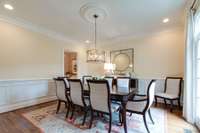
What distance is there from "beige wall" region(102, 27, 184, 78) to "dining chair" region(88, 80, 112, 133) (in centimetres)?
291

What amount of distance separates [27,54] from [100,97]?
310 cm

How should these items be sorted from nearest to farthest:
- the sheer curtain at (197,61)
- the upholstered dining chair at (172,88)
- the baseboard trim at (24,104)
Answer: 1. the sheer curtain at (197,61)
2. the baseboard trim at (24,104)
3. the upholstered dining chair at (172,88)

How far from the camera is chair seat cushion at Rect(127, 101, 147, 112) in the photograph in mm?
2336

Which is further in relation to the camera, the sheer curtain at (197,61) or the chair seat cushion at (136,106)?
the sheer curtain at (197,61)

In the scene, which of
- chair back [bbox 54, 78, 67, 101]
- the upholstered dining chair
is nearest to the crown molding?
chair back [bbox 54, 78, 67, 101]

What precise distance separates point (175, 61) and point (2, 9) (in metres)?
5.33

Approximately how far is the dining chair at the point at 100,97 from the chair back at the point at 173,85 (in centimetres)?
254

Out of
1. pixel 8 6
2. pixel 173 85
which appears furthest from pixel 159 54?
pixel 8 6

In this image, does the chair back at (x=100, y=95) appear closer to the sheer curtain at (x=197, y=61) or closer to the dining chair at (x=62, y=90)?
the dining chair at (x=62, y=90)

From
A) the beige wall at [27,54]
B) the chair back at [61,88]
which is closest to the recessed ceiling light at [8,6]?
the beige wall at [27,54]

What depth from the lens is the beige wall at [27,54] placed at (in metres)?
3.46

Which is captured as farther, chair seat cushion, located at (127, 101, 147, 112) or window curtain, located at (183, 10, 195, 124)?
window curtain, located at (183, 10, 195, 124)

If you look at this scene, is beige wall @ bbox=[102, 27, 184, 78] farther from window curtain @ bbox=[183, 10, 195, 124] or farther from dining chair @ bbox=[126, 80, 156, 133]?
dining chair @ bbox=[126, 80, 156, 133]

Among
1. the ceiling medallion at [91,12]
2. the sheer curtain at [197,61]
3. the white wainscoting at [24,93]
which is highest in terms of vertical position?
the ceiling medallion at [91,12]
